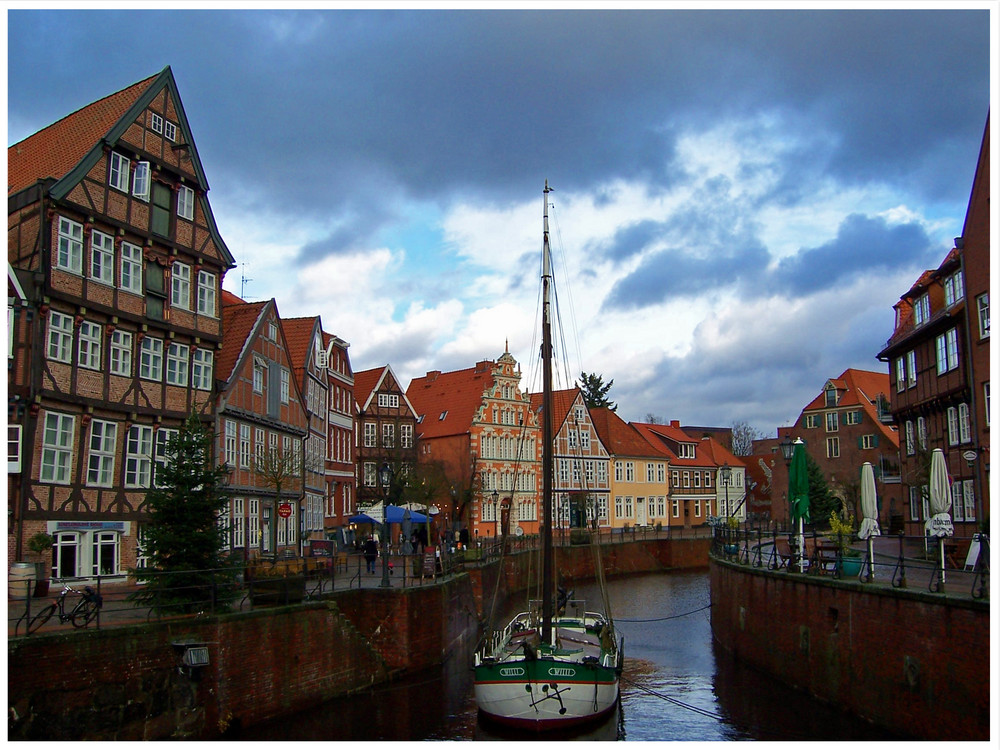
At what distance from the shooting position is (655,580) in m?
59.5

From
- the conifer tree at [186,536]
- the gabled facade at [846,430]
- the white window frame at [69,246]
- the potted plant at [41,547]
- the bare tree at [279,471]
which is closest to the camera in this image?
the conifer tree at [186,536]

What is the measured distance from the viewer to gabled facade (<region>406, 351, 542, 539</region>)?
6600 cm

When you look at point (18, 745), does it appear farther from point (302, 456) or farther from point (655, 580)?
point (655, 580)

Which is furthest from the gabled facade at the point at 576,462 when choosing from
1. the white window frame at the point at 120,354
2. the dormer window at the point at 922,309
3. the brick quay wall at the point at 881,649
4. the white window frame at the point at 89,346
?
the white window frame at the point at 89,346

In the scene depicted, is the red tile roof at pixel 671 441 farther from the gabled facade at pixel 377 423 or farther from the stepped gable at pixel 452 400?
the gabled facade at pixel 377 423

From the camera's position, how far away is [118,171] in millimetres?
28141

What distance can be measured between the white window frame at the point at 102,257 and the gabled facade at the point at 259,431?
6190 millimetres

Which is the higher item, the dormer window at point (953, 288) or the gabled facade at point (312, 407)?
the dormer window at point (953, 288)

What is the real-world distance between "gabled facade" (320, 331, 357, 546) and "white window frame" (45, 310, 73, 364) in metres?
20.4

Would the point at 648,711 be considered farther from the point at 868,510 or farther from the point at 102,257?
the point at 102,257

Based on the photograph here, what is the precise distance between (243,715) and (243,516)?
574 inches

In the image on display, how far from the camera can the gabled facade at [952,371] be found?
96.3 feet

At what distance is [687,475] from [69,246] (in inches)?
2767

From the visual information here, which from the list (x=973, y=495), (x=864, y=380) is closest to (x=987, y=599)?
(x=973, y=495)
